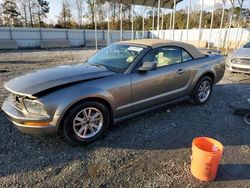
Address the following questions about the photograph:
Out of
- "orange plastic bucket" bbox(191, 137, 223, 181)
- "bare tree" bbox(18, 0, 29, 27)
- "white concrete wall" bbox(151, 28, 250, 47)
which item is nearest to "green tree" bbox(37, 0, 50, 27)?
"bare tree" bbox(18, 0, 29, 27)

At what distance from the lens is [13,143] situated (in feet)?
10.8

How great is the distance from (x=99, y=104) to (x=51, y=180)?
1.22 meters

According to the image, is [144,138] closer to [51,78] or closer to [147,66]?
[147,66]

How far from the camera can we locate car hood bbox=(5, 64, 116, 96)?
2.93m

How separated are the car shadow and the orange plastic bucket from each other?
0.26 meters

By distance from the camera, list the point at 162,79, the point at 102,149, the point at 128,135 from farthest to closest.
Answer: the point at 162,79, the point at 128,135, the point at 102,149

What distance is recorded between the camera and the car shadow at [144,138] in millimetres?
2898

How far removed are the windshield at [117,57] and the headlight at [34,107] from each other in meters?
1.33

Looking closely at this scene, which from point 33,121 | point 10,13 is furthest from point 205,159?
point 10,13

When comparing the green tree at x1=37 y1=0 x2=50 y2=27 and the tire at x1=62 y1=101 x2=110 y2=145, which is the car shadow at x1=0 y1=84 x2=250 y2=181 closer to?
the tire at x1=62 y1=101 x2=110 y2=145

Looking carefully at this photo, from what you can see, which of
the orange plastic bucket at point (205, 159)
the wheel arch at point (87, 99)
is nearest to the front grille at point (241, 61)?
the orange plastic bucket at point (205, 159)

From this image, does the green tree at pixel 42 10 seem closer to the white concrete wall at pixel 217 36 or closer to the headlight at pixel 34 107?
the white concrete wall at pixel 217 36

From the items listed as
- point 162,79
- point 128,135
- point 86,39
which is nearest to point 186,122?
point 162,79

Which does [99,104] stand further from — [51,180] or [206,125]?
[206,125]
